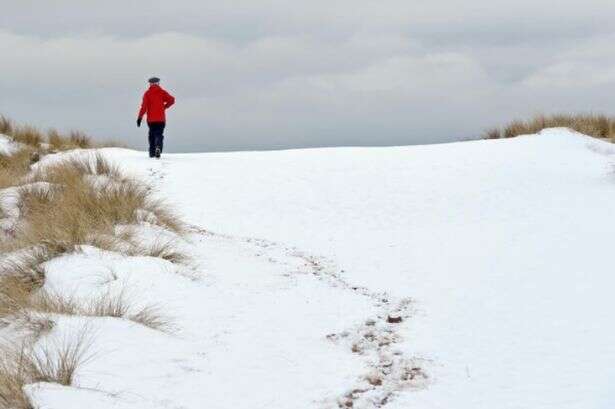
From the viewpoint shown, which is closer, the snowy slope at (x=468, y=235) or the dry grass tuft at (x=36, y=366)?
the dry grass tuft at (x=36, y=366)

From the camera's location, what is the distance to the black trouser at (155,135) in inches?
552

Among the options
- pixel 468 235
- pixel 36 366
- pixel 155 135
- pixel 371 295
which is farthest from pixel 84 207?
pixel 155 135

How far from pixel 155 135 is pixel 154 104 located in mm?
662

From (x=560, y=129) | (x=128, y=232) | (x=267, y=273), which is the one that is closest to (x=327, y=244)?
(x=267, y=273)

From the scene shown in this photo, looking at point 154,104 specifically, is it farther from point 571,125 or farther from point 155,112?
point 571,125

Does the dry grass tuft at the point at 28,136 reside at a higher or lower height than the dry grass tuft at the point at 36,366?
higher

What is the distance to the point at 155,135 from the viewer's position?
553 inches

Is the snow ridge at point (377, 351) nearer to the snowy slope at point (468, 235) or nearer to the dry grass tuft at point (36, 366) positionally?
the snowy slope at point (468, 235)

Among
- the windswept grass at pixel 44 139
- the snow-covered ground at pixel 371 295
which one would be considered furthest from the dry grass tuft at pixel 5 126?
the snow-covered ground at pixel 371 295

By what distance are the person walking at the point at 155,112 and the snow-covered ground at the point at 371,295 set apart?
301cm

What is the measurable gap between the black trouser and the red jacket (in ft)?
0.32

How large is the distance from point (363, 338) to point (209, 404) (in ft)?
5.33

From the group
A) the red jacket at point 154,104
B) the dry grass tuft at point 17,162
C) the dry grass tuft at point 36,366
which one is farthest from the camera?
the red jacket at point 154,104

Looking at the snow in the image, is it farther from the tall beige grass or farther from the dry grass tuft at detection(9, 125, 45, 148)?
the tall beige grass
